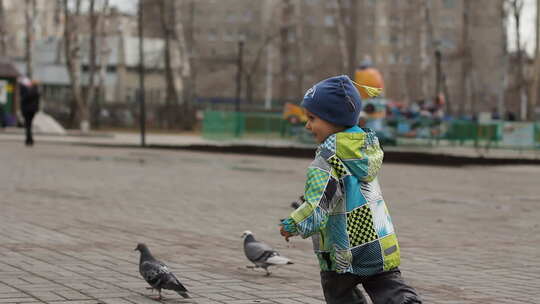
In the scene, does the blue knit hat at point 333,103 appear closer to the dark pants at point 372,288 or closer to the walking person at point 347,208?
the walking person at point 347,208

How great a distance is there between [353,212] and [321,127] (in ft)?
1.20

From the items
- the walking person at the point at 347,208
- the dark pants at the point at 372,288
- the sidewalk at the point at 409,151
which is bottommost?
the sidewalk at the point at 409,151

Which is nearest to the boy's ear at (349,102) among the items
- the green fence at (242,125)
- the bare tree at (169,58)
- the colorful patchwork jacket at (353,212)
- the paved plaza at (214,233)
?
the colorful patchwork jacket at (353,212)

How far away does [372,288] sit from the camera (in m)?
4.43

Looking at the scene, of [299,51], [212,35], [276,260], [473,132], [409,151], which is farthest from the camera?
[212,35]

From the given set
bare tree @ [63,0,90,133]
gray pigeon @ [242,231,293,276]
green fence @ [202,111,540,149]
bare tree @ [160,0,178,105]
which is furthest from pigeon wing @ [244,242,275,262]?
bare tree @ [160,0,178,105]

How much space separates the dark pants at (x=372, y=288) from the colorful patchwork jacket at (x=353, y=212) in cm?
4

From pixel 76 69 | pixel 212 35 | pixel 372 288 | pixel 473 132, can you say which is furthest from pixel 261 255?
pixel 212 35

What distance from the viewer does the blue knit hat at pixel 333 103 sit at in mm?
4426

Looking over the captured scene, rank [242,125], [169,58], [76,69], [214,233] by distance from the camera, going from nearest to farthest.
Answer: [214,233] < [242,125] < [76,69] < [169,58]

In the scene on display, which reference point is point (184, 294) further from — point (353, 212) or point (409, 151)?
point (409, 151)

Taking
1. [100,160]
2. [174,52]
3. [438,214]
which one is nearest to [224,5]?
[174,52]

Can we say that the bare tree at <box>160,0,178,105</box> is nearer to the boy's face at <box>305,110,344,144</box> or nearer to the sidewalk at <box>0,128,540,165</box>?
the sidewalk at <box>0,128,540,165</box>

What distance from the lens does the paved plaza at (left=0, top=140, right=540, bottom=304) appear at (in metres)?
7.07
